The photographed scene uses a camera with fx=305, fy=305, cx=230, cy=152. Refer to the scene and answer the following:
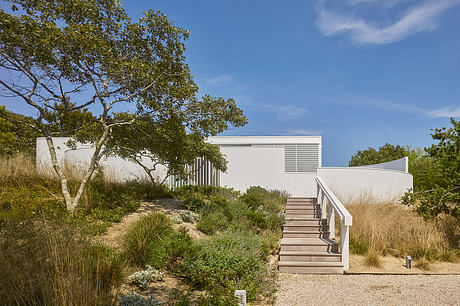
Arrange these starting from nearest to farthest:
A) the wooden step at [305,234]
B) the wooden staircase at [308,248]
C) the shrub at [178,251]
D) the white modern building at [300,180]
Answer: the shrub at [178,251]
the wooden staircase at [308,248]
the white modern building at [300,180]
the wooden step at [305,234]

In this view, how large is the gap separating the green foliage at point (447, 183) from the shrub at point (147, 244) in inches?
240

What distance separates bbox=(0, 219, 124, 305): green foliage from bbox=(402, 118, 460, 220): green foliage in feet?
24.0

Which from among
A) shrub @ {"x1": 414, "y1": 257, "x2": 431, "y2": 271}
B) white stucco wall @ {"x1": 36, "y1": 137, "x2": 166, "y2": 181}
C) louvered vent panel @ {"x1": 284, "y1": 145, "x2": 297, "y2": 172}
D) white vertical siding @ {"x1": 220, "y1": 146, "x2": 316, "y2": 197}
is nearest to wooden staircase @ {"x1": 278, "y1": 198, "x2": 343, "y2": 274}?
shrub @ {"x1": 414, "y1": 257, "x2": 431, "y2": 271}

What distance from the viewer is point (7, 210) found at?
258 inches

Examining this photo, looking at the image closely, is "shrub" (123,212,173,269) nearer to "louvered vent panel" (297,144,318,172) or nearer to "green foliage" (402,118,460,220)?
"green foliage" (402,118,460,220)

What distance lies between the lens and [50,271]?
3.06 meters

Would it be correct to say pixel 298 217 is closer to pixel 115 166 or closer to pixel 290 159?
pixel 115 166

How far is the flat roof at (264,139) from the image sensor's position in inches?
698

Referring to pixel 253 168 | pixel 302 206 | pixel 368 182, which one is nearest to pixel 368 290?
pixel 302 206

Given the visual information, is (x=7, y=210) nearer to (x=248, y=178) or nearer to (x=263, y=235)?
(x=263, y=235)

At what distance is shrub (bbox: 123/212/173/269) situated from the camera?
4.85 m

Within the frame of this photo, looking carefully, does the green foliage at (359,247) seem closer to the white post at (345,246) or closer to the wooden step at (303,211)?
the white post at (345,246)

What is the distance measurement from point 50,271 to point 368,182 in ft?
38.4

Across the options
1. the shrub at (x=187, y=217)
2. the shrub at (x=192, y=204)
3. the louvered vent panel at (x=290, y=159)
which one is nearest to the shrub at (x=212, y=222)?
the shrub at (x=187, y=217)
